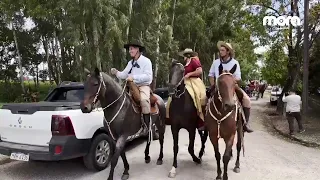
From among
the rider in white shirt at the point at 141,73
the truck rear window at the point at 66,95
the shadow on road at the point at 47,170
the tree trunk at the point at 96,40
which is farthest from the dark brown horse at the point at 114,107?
the tree trunk at the point at 96,40

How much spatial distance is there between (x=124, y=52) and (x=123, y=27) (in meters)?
1.38

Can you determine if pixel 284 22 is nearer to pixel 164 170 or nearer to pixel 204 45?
pixel 204 45

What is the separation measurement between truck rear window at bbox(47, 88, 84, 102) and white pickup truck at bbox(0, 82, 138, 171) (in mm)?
1221

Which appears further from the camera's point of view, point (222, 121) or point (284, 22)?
point (284, 22)

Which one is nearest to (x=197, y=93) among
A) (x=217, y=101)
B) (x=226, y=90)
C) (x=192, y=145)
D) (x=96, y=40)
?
(x=217, y=101)

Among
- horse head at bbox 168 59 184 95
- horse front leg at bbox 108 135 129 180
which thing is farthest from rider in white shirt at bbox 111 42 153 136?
horse front leg at bbox 108 135 129 180

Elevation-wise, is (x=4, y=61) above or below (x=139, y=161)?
above

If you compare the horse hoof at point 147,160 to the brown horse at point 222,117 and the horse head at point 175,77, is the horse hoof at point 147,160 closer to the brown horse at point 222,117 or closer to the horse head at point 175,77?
the brown horse at point 222,117

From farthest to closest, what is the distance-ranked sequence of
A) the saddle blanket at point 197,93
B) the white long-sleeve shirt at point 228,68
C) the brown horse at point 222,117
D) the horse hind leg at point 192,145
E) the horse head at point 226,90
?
the horse hind leg at point 192,145
the saddle blanket at point 197,93
the white long-sleeve shirt at point 228,68
the brown horse at point 222,117
the horse head at point 226,90

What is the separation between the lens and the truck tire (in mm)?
5836

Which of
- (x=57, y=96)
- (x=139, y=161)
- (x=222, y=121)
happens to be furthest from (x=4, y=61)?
(x=222, y=121)

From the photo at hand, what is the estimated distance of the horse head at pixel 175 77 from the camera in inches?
220

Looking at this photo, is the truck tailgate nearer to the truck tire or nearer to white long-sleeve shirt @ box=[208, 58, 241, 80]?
the truck tire

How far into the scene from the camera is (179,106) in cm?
588
